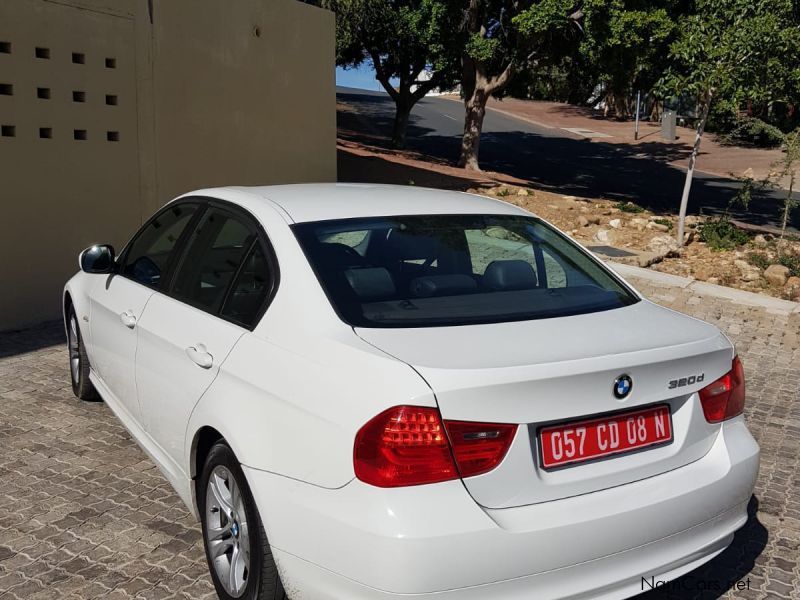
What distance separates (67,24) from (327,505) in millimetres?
7462

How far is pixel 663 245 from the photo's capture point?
488 inches

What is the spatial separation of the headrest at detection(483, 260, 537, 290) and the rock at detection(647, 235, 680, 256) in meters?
8.77

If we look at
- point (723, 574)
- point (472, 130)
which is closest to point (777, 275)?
point (723, 574)

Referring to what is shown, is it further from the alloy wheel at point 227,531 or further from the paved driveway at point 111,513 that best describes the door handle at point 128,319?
the alloy wheel at point 227,531

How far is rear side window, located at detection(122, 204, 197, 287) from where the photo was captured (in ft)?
13.6

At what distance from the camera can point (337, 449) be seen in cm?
248

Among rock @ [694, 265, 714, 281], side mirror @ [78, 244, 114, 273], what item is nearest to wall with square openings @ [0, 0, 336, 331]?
side mirror @ [78, 244, 114, 273]

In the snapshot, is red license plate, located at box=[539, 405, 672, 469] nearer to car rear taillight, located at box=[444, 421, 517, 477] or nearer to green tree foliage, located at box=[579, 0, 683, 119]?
car rear taillight, located at box=[444, 421, 517, 477]

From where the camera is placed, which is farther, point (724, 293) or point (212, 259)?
point (724, 293)

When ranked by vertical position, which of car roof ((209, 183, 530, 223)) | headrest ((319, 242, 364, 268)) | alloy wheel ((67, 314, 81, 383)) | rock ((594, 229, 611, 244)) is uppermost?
car roof ((209, 183, 530, 223))

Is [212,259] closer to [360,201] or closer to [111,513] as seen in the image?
[360,201]

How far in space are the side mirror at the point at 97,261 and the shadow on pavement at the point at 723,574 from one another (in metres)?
3.21

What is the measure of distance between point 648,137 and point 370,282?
119 ft

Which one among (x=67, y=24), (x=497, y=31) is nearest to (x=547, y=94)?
(x=497, y=31)
